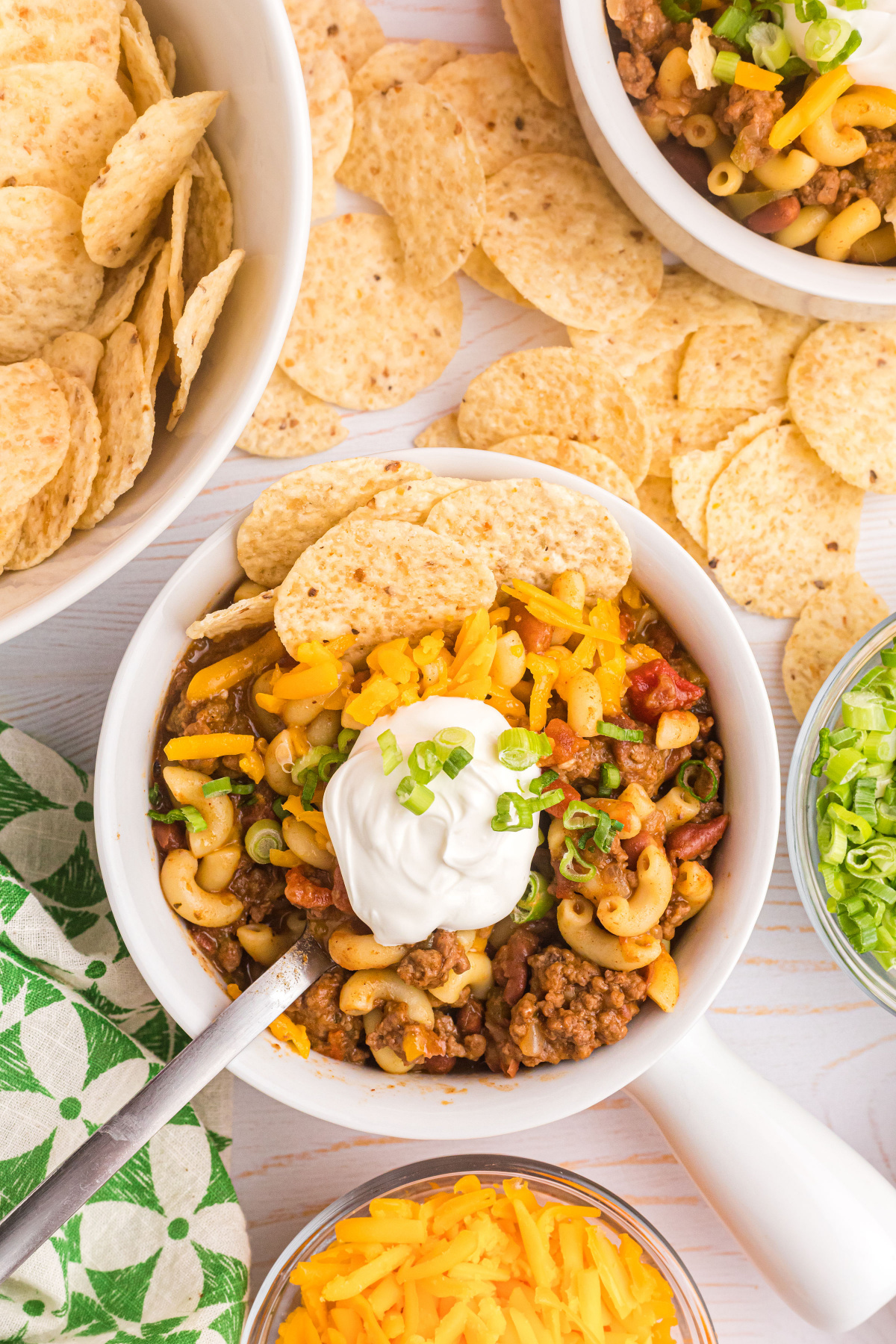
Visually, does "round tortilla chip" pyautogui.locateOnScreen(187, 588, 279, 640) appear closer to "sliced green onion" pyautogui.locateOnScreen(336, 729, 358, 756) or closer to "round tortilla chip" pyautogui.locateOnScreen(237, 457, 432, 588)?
"round tortilla chip" pyautogui.locateOnScreen(237, 457, 432, 588)

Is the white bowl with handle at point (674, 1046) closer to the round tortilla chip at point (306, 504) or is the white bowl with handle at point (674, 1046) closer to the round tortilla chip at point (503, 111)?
the round tortilla chip at point (306, 504)

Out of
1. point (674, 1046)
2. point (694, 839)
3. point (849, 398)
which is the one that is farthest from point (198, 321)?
point (674, 1046)

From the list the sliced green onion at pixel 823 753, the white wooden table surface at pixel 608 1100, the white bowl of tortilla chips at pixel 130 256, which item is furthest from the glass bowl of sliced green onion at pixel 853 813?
→ the white bowl of tortilla chips at pixel 130 256

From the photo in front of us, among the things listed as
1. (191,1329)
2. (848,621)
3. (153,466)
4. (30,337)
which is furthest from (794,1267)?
(30,337)

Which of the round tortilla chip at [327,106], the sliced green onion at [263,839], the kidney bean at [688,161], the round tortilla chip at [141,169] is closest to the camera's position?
the round tortilla chip at [141,169]

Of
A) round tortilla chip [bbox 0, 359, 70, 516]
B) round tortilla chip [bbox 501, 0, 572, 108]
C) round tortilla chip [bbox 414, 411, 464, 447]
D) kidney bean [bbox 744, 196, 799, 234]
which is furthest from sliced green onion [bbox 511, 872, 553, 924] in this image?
round tortilla chip [bbox 501, 0, 572, 108]

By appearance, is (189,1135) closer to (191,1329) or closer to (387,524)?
(191,1329)
